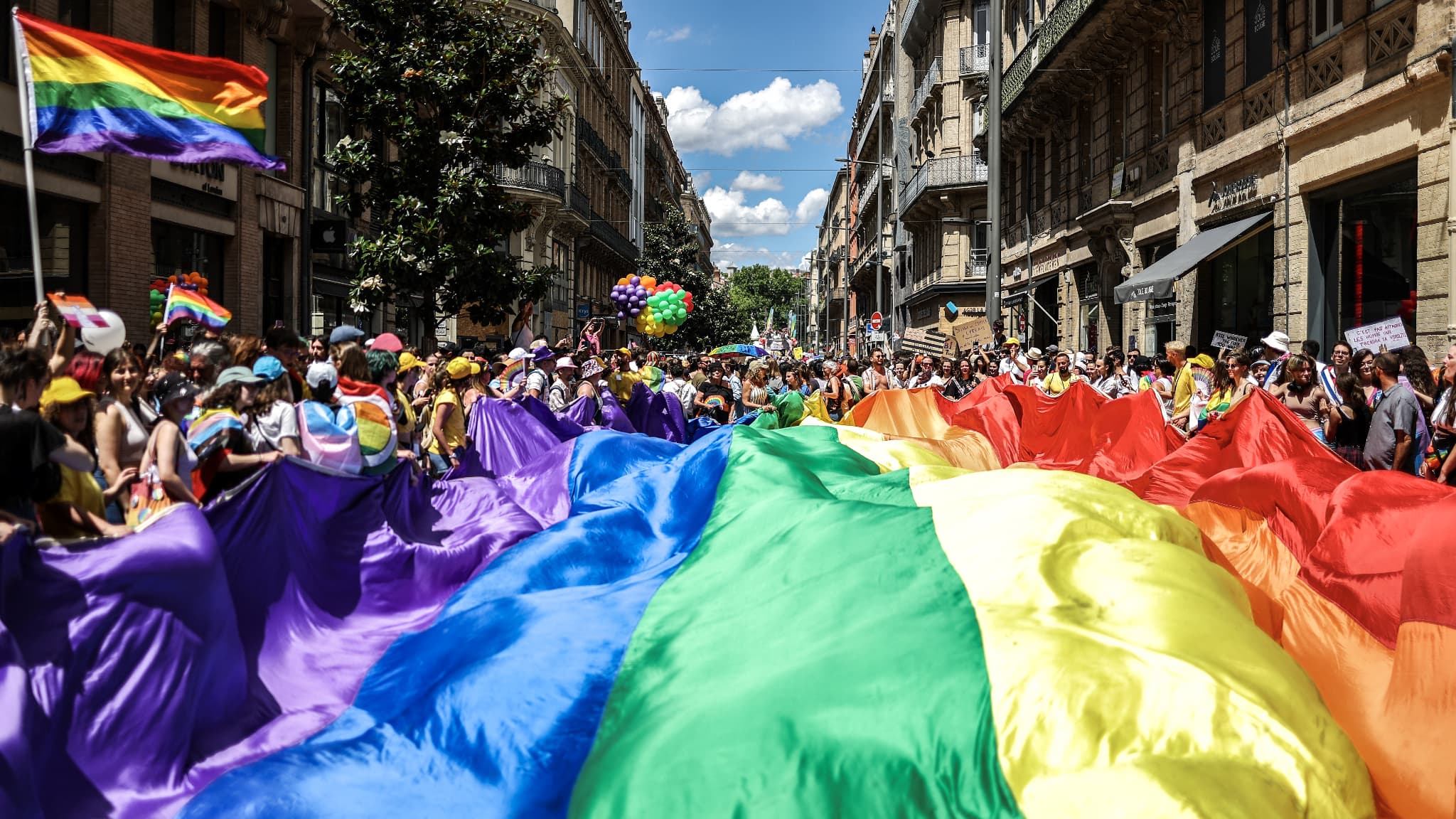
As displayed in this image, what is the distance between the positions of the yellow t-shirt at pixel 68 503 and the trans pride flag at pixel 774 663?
0.46 m

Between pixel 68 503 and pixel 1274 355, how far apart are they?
37.0 feet

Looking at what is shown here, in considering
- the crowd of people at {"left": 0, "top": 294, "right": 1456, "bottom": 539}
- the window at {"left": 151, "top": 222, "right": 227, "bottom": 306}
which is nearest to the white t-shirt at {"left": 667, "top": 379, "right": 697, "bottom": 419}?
the crowd of people at {"left": 0, "top": 294, "right": 1456, "bottom": 539}

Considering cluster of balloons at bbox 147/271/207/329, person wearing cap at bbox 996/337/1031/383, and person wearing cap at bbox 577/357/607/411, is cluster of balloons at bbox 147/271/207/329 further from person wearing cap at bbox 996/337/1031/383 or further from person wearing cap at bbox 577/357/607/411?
person wearing cap at bbox 996/337/1031/383

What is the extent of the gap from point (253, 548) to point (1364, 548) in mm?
4940

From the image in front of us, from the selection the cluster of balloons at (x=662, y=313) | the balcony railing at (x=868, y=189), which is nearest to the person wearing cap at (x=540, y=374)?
the cluster of balloons at (x=662, y=313)

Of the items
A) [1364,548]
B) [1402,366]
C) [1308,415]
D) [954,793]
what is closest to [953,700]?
[954,793]

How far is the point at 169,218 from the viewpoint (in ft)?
54.3

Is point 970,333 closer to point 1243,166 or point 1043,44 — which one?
point 1043,44

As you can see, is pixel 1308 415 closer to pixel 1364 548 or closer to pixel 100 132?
pixel 1364 548

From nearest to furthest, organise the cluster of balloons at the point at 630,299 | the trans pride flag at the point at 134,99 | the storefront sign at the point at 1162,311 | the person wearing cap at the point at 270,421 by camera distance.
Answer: the person wearing cap at the point at 270,421 < the trans pride flag at the point at 134,99 < the storefront sign at the point at 1162,311 < the cluster of balloons at the point at 630,299

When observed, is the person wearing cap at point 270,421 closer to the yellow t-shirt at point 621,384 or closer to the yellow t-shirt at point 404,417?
the yellow t-shirt at point 404,417

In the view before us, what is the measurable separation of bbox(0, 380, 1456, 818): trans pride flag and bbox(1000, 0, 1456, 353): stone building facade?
26.3 feet

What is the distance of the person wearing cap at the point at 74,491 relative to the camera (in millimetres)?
4469

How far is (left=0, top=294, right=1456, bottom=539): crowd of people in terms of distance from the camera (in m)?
4.50
